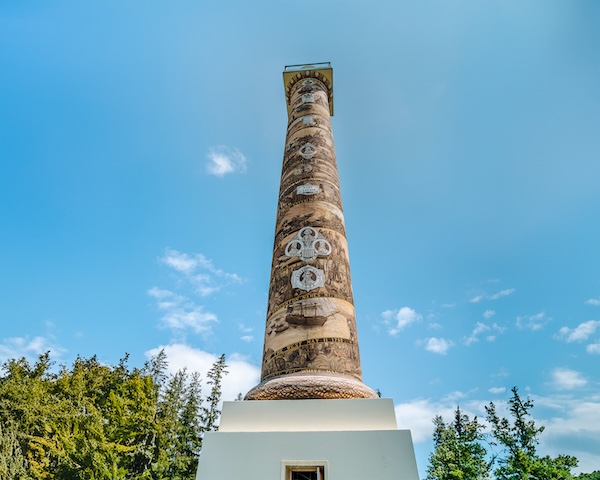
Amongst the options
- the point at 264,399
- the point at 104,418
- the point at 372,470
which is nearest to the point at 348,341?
the point at 264,399

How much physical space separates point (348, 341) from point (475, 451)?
13915mm

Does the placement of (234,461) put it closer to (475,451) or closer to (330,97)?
(330,97)

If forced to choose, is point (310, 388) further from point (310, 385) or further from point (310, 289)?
point (310, 289)

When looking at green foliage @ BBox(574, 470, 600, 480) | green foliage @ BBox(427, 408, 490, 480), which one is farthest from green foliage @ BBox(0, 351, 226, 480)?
green foliage @ BBox(574, 470, 600, 480)

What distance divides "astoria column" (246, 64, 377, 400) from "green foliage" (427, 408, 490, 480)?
10881mm

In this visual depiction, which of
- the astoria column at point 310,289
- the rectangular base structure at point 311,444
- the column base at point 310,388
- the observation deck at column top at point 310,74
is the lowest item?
Result: the rectangular base structure at point 311,444

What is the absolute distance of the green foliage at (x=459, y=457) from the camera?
1336cm

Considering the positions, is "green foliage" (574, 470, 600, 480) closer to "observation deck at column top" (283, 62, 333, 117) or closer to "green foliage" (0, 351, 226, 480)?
"green foliage" (0, 351, 226, 480)

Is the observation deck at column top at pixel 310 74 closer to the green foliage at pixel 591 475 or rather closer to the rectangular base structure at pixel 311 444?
the rectangular base structure at pixel 311 444

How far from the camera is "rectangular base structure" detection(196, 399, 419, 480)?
12.2ft

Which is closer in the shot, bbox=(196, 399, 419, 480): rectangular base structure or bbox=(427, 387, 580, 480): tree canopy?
bbox=(196, 399, 419, 480): rectangular base structure

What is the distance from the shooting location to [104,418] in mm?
13484

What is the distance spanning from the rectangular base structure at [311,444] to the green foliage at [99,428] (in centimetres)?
877

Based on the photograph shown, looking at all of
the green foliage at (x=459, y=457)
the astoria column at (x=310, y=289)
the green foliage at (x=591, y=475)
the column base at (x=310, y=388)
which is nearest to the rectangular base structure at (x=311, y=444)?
the column base at (x=310, y=388)
